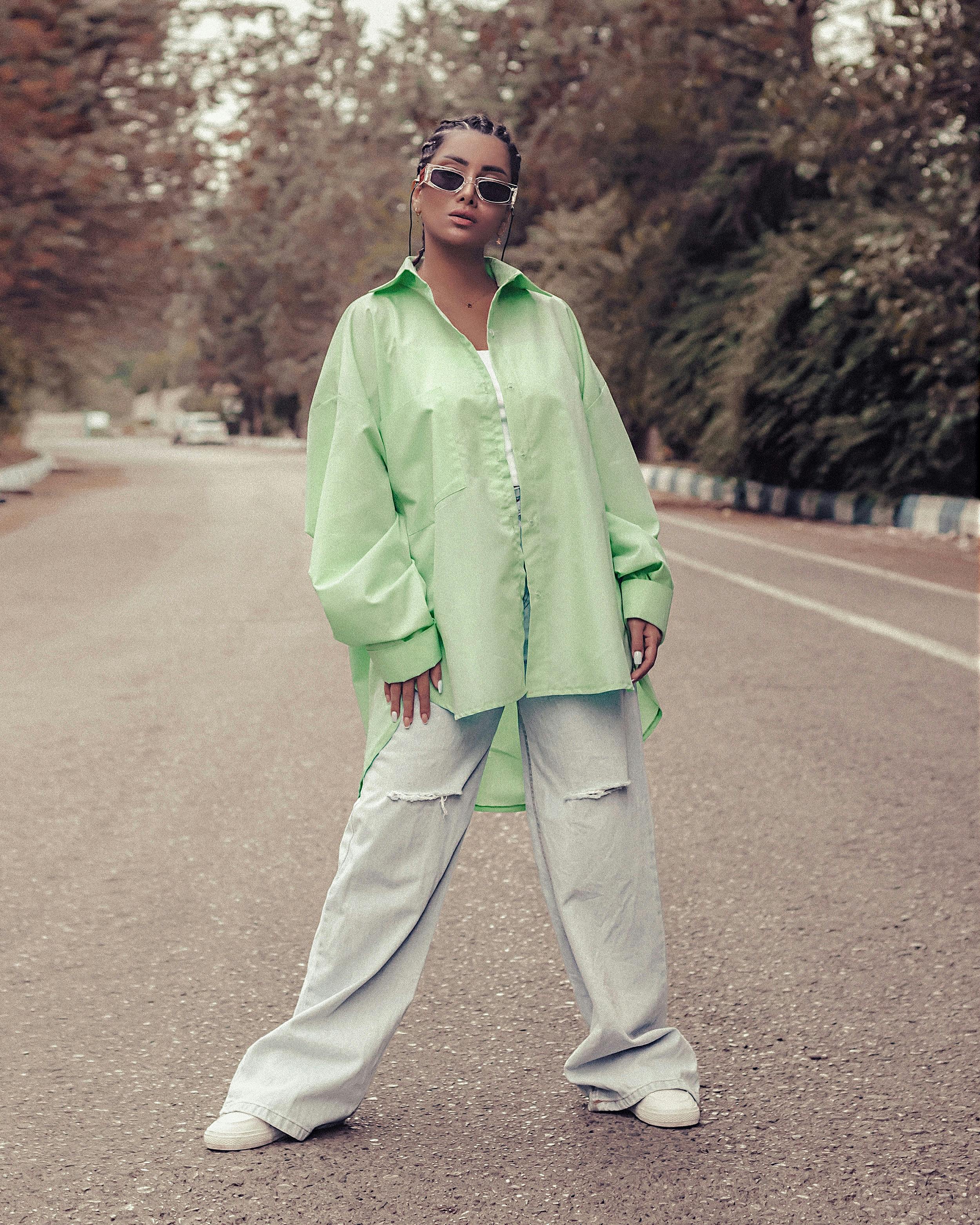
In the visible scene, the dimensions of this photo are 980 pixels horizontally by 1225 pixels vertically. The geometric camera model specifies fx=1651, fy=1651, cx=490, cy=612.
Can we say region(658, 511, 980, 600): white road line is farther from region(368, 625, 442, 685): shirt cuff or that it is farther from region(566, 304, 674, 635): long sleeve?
region(368, 625, 442, 685): shirt cuff

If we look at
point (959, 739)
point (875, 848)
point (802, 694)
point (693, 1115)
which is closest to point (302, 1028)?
point (693, 1115)

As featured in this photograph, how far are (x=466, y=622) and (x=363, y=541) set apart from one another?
0.23m

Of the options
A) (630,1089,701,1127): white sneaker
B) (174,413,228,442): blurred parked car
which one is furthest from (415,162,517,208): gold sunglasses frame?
(174,413,228,442): blurred parked car

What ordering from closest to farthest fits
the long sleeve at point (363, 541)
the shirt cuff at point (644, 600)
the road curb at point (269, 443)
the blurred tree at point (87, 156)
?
the long sleeve at point (363, 541) → the shirt cuff at point (644, 600) → the blurred tree at point (87, 156) → the road curb at point (269, 443)

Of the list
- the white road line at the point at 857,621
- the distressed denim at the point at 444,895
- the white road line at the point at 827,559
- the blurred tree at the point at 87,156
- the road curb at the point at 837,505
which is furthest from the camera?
the blurred tree at the point at 87,156

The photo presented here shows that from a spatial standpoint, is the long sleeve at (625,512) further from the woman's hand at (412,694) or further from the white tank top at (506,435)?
the woman's hand at (412,694)

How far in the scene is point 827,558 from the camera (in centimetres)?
1592

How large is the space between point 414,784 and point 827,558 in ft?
44.2

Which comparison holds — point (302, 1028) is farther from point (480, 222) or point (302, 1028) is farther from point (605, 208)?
point (605, 208)

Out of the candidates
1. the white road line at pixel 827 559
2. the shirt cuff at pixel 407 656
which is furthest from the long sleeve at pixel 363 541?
the white road line at pixel 827 559

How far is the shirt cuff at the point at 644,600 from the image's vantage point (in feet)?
10.0

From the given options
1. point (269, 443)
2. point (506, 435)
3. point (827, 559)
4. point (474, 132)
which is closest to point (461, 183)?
A: point (474, 132)

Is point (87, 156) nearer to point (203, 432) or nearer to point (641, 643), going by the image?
point (641, 643)

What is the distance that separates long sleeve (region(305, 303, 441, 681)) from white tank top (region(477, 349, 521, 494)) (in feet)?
0.70
